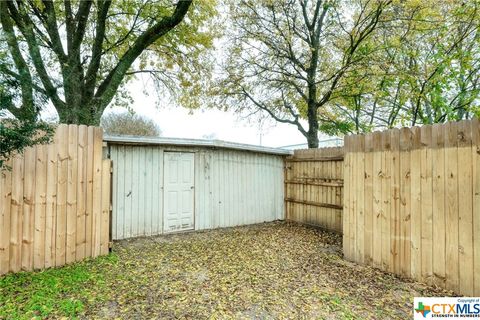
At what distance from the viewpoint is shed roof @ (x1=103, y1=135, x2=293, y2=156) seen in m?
5.16

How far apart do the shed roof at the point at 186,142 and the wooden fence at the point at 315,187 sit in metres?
0.64

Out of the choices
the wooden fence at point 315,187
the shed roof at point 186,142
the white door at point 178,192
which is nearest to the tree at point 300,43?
the wooden fence at point 315,187

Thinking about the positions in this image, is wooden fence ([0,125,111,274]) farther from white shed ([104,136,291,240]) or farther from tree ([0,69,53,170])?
white shed ([104,136,291,240])

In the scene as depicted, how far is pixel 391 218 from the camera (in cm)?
367

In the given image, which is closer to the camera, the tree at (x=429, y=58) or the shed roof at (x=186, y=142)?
the shed roof at (x=186, y=142)

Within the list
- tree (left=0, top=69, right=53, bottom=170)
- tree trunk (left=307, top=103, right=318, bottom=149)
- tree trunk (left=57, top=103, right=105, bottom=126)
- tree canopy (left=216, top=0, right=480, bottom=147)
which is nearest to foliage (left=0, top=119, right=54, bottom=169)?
tree (left=0, top=69, right=53, bottom=170)

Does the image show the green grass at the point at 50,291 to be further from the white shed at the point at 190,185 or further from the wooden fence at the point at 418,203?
the wooden fence at the point at 418,203

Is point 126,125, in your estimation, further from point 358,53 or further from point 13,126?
point 13,126

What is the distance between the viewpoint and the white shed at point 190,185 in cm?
546

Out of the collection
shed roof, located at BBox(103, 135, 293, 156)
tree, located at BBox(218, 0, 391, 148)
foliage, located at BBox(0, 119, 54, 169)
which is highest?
tree, located at BBox(218, 0, 391, 148)

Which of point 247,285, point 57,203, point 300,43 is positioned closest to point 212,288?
point 247,285

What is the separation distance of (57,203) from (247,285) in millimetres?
2810

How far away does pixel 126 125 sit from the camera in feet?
51.1

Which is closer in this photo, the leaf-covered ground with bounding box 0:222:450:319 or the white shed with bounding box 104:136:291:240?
the leaf-covered ground with bounding box 0:222:450:319
